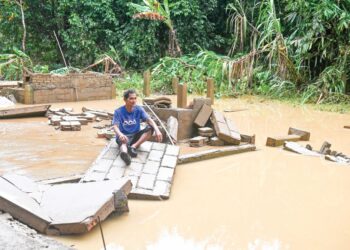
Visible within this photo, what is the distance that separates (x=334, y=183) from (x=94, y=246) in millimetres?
3211

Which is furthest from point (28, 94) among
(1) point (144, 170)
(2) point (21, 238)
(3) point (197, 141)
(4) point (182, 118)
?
(2) point (21, 238)

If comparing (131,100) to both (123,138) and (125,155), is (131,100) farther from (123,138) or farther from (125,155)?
(125,155)

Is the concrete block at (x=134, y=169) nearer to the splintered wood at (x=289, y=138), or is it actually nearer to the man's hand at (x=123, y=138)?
the man's hand at (x=123, y=138)

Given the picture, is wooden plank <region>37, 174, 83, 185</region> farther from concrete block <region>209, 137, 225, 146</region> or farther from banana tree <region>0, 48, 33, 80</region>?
banana tree <region>0, 48, 33, 80</region>

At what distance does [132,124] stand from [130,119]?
0.22 feet

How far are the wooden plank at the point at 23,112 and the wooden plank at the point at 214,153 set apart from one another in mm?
4857

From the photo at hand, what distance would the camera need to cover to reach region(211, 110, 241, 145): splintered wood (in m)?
7.50

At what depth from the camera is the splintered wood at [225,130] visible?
295 inches

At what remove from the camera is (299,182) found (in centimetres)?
573

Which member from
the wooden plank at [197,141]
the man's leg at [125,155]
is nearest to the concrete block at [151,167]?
the man's leg at [125,155]

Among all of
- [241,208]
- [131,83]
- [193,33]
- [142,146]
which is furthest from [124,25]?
[241,208]

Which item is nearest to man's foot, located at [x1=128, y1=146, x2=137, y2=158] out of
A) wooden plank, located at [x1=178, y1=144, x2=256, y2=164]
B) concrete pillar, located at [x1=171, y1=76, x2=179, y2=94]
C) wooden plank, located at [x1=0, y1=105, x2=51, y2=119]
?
wooden plank, located at [x1=178, y1=144, x2=256, y2=164]

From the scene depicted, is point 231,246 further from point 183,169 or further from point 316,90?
point 316,90

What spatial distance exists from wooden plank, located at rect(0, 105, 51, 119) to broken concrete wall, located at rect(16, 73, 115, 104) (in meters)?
2.35
